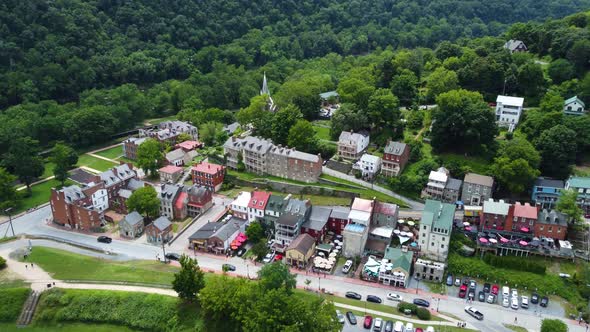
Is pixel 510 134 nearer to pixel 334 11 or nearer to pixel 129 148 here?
pixel 129 148

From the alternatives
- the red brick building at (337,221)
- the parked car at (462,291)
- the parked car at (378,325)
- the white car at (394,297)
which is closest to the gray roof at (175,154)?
the red brick building at (337,221)

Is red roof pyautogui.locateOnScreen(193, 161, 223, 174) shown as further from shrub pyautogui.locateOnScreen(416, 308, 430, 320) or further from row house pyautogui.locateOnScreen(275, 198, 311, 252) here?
shrub pyautogui.locateOnScreen(416, 308, 430, 320)

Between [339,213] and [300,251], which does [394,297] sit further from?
[339,213]

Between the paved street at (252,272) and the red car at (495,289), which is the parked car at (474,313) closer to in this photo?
the paved street at (252,272)

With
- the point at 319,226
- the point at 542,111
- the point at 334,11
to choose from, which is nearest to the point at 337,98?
the point at 542,111

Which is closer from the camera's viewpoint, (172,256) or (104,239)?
(172,256)

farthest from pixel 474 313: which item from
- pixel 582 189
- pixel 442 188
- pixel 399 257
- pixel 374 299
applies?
pixel 582 189
